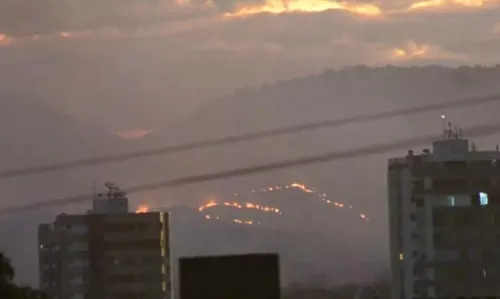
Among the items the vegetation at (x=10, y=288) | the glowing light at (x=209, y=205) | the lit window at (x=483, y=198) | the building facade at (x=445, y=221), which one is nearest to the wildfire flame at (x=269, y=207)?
the glowing light at (x=209, y=205)

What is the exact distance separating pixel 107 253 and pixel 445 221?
2.58 meters

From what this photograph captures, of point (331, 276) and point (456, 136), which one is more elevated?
point (456, 136)

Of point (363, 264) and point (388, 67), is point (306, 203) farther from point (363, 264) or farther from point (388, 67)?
point (388, 67)

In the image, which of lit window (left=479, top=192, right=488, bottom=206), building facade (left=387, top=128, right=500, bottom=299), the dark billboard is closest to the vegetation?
the dark billboard

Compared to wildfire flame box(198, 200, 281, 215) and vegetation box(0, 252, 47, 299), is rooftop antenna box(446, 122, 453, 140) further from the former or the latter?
vegetation box(0, 252, 47, 299)

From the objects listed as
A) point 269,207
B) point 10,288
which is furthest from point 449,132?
point 10,288

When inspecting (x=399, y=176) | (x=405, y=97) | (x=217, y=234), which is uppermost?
(x=405, y=97)

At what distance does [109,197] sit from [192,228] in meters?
0.67

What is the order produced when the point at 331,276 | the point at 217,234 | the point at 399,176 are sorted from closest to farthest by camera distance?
the point at 331,276
the point at 217,234
the point at 399,176

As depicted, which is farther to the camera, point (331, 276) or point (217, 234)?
point (217, 234)

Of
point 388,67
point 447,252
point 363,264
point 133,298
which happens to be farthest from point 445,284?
point 133,298

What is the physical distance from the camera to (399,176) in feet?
19.9

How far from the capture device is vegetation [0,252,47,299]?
12.9 feet

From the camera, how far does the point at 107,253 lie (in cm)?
614
